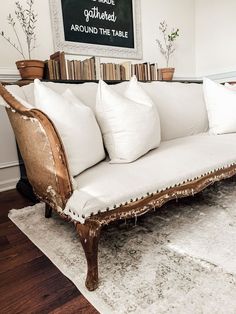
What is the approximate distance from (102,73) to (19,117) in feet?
5.19

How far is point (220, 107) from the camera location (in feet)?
6.51

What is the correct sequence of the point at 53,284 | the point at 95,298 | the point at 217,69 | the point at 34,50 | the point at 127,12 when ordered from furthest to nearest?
the point at 217,69 < the point at 127,12 < the point at 34,50 < the point at 53,284 < the point at 95,298

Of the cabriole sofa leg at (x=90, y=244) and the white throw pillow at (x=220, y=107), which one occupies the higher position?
the white throw pillow at (x=220, y=107)

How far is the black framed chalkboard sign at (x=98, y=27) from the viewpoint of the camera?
8.40ft

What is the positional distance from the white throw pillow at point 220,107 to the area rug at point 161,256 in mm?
545

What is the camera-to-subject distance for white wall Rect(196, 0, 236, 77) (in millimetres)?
3342

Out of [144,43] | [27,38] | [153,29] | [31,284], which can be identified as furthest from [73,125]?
[153,29]

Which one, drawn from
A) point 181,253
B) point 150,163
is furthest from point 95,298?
point 150,163

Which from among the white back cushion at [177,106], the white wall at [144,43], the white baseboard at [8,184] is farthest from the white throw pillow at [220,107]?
the white baseboard at [8,184]

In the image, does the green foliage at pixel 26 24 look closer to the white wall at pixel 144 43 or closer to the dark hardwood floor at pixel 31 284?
the white wall at pixel 144 43

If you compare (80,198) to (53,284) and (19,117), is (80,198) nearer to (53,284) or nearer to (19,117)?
(53,284)

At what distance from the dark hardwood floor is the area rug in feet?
0.12

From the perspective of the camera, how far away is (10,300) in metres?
0.98

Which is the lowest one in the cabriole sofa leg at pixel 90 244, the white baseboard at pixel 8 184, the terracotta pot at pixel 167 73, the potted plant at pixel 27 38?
the white baseboard at pixel 8 184
